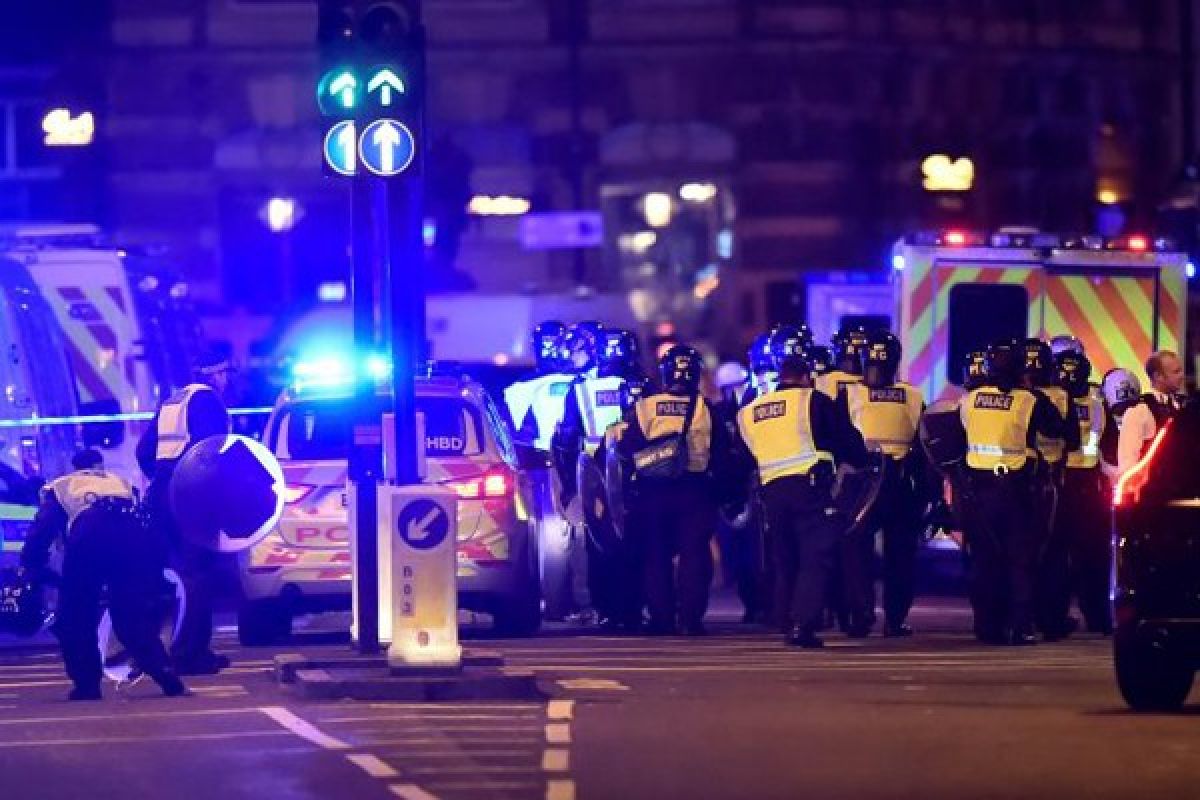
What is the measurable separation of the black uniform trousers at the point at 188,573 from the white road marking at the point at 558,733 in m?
3.42

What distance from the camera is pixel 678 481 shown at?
2123cm

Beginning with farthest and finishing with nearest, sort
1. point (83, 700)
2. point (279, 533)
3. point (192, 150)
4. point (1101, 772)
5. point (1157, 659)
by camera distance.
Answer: point (192, 150)
point (279, 533)
point (83, 700)
point (1157, 659)
point (1101, 772)

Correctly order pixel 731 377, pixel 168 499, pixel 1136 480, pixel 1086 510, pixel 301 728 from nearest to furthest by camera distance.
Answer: pixel 301 728 < pixel 1136 480 < pixel 168 499 < pixel 1086 510 < pixel 731 377

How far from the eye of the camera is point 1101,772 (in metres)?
14.1

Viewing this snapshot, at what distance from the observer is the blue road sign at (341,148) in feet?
57.7

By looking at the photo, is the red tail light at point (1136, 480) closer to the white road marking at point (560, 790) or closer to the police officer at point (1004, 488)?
the white road marking at point (560, 790)

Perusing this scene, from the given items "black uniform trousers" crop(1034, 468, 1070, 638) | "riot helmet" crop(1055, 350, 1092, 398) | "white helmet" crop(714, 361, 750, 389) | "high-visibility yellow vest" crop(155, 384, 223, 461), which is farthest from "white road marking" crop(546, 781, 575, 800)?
"white helmet" crop(714, 361, 750, 389)

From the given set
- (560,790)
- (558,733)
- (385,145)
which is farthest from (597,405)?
(560,790)

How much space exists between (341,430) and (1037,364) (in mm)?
3888

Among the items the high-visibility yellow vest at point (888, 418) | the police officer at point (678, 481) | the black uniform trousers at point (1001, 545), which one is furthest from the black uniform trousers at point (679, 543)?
the black uniform trousers at point (1001, 545)

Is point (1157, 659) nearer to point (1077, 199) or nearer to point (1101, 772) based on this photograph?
point (1101, 772)

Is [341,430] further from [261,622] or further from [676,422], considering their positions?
[676,422]

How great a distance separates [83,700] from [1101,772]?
17.7ft

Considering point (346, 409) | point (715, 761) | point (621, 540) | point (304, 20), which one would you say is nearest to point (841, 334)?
point (621, 540)
